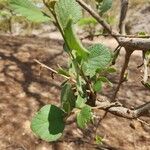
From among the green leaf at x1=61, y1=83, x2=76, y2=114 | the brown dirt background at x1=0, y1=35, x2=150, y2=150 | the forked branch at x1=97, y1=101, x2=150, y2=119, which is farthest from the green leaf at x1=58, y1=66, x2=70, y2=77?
the brown dirt background at x1=0, y1=35, x2=150, y2=150

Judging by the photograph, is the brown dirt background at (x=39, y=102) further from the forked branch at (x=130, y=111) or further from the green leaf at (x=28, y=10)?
the green leaf at (x=28, y=10)

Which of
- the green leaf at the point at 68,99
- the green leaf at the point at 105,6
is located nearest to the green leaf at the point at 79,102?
the green leaf at the point at 68,99

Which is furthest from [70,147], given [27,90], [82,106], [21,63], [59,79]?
[82,106]

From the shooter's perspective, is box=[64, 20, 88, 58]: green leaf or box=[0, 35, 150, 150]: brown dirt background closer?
box=[64, 20, 88, 58]: green leaf

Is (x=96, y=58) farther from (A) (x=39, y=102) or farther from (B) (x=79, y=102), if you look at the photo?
(A) (x=39, y=102)

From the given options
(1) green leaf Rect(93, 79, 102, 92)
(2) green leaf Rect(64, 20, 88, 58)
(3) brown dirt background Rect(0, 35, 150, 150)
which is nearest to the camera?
(2) green leaf Rect(64, 20, 88, 58)

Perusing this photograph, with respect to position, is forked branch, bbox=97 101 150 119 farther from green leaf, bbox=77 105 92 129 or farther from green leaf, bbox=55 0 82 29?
green leaf, bbox=55 0 82 29

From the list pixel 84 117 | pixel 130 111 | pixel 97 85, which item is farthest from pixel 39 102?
pixel 84 117
